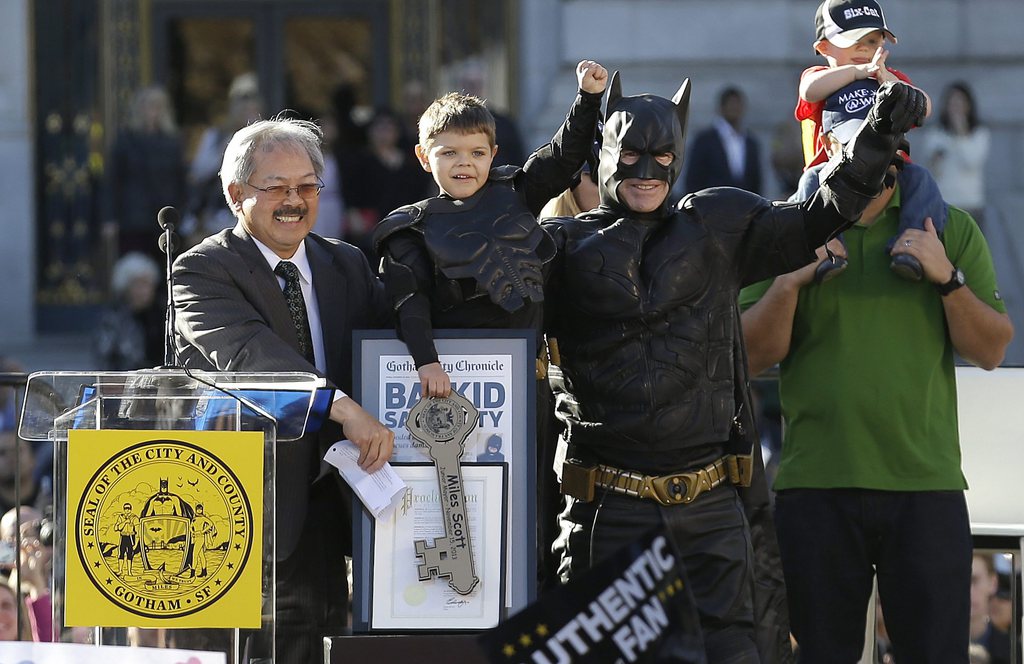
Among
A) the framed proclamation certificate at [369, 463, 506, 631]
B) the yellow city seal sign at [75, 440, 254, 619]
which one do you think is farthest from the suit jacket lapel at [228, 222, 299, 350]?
the yellow city seal sign at [75, 440, 254, 619]

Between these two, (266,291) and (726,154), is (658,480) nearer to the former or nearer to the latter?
(266,291)

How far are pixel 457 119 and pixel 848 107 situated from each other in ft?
4.12

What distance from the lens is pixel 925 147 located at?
11.4 m

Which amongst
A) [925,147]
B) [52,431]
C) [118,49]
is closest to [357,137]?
[118,49]

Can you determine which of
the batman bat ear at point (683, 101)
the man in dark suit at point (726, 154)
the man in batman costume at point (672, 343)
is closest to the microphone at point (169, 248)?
the man in batman costume at point (672, 343)

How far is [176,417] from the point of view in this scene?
3.90 meters

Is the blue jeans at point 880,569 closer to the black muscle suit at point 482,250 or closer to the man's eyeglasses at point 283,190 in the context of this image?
the black muscle suit at point 482,250

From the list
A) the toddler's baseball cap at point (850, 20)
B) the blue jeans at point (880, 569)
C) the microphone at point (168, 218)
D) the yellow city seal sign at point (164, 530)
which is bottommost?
the blue jeans at point (880, 569)

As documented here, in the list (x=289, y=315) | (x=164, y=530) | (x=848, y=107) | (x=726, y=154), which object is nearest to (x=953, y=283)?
(x=848, y=107)

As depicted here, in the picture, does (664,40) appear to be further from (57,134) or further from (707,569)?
(707,569)

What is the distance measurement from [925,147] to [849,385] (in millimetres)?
6901

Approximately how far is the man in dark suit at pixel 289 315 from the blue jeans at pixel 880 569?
1.33m

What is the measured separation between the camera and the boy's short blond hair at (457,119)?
4312 millimetres

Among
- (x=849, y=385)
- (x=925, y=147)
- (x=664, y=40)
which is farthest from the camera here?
(x=664, y=40)
